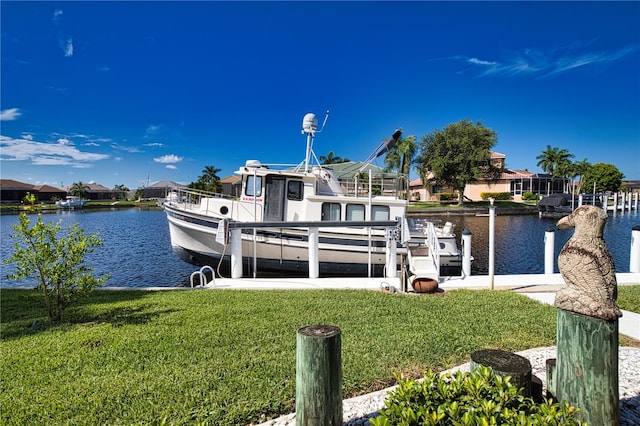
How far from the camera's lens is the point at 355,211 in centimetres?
1150

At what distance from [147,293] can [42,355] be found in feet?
10.7

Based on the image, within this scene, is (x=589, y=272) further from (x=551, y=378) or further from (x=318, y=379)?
(x=318, y=379)

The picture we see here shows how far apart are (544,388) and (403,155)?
156 feet

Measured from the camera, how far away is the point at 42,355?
404cm

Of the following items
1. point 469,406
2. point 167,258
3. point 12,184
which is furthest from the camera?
point 12,184

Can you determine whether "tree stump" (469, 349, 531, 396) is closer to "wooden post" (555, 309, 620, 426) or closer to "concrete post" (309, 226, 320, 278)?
"wooden post" (555, 309, 620, 426)

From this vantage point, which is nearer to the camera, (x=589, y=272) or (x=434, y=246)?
(x=589, y=272)

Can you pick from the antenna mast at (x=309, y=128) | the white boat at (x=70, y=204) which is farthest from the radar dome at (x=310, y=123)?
the white boat at (x=70, y=204)

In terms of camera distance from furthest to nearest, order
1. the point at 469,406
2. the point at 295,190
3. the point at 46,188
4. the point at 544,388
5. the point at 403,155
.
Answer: the point at 46,188 → the point at 403,155 → the point at 295,190 → the point at 544,388 → the point at 469,406

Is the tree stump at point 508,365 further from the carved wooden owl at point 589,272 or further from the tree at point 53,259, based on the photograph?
the tree at point 53,259

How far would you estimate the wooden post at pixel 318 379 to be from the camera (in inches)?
89.5

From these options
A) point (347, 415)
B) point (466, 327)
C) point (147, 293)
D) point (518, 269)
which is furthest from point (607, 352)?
point (518, 269)

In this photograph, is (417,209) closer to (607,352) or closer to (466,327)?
(466,327)

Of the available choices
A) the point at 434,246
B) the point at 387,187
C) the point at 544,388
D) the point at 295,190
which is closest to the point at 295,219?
the point at 295,190
